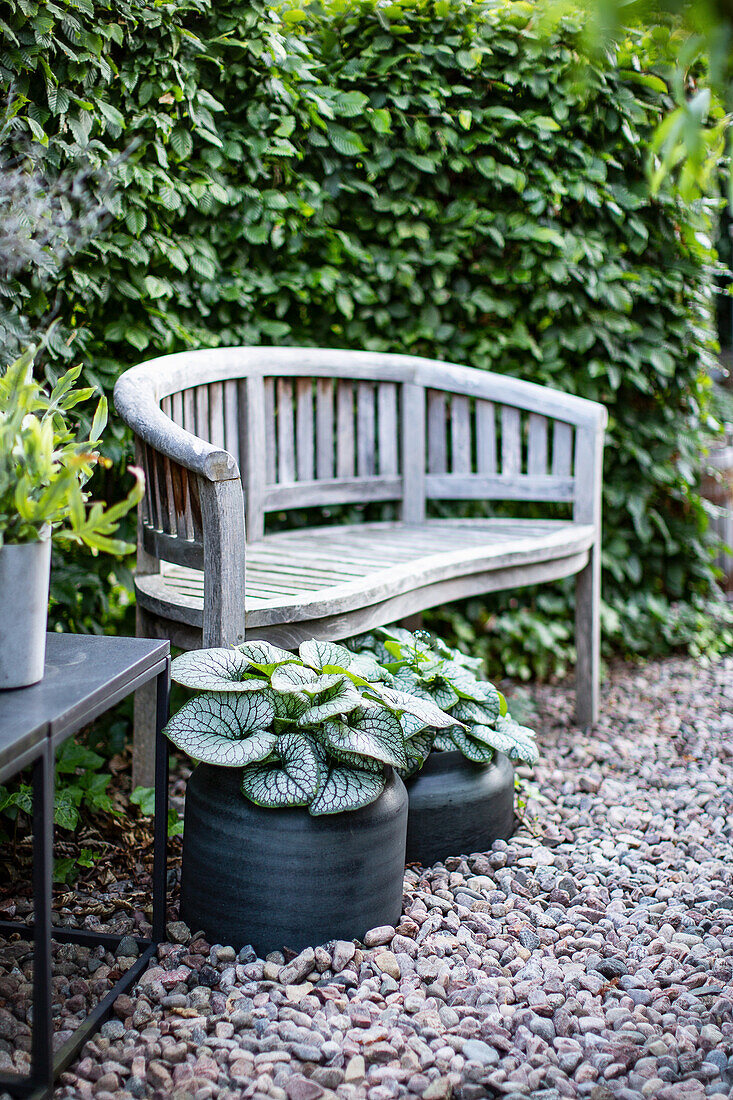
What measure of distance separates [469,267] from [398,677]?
196cm

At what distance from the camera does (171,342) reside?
283 centimetres

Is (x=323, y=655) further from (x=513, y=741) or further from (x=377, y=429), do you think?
(x=377, y=429)

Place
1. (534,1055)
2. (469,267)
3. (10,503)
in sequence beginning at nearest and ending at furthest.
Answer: (10,503) < (534,1055) < (469,267)

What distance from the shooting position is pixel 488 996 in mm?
1700

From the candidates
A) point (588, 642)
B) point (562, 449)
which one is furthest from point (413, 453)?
point (588, 642)

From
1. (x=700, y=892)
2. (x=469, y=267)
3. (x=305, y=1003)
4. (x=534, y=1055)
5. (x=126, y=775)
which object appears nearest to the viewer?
(x=534, y=1055)

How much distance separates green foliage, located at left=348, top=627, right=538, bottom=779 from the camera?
2.18m

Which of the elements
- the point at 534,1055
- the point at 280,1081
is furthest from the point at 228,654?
the point at 534,1055

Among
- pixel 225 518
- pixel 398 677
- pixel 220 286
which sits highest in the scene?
pixel 220 286

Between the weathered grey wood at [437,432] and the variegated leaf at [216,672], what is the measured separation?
66.8 inches

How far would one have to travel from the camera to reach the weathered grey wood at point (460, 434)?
340 cm

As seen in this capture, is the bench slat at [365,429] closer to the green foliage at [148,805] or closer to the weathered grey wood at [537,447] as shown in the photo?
the weathered grey wood at [537,447]

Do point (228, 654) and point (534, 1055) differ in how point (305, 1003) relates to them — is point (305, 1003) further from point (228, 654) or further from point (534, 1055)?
point (228, 654)

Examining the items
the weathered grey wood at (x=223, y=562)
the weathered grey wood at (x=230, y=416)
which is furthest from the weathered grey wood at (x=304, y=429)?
the weathered grey wood at (x=223, y=562)
